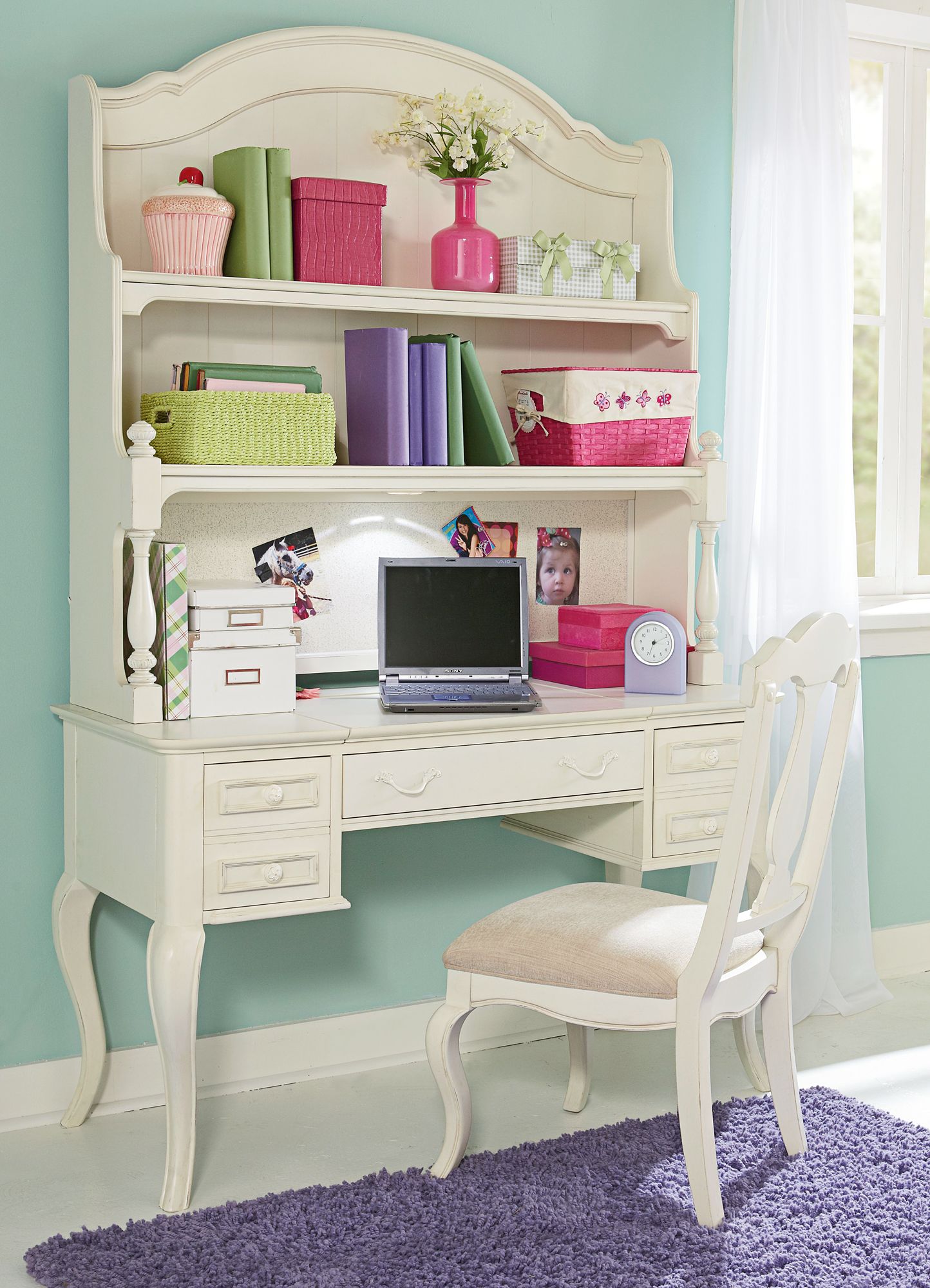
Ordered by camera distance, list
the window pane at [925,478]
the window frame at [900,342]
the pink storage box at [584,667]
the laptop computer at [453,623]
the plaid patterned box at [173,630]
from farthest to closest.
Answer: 1. the window pane at [925,478]
2. the window frame at [900,342]
3. the pink storage box at [584,667]
4. the laptop computer at [453,623]
5. the plaid patterned box at [173,630]

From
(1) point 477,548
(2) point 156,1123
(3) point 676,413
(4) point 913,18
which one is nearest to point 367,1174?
(2) point 156,1123

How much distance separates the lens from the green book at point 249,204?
2521 millimetres

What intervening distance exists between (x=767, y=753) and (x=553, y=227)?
1.39 metres

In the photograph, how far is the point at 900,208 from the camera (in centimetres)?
361

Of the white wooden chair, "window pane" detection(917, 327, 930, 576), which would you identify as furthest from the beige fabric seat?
"window pane" detection(917, 327, 930, 576)

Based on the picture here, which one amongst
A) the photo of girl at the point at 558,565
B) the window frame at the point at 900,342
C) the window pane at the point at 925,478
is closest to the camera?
the photo of girl at the point at 558,565

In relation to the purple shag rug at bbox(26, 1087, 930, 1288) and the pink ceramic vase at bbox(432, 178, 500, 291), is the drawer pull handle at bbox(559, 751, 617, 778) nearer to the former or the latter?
the purple shag rug at bbox(26, 1087, 930, 1288)

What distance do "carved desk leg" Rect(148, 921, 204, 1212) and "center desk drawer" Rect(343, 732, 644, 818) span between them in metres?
0.35

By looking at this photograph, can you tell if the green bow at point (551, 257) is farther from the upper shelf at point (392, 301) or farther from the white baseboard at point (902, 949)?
the white baseboard at point (902, 949)

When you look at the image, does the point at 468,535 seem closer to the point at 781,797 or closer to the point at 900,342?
the point at 781,797

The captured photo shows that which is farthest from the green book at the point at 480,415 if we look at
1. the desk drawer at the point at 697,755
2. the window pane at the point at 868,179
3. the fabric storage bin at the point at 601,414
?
the window pane at the point at 868,179

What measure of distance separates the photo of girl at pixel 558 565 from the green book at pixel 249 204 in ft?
2.86

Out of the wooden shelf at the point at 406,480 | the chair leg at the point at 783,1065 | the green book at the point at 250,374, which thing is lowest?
the chair leg at the point at 783,1065

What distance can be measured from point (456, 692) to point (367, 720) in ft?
0.91
